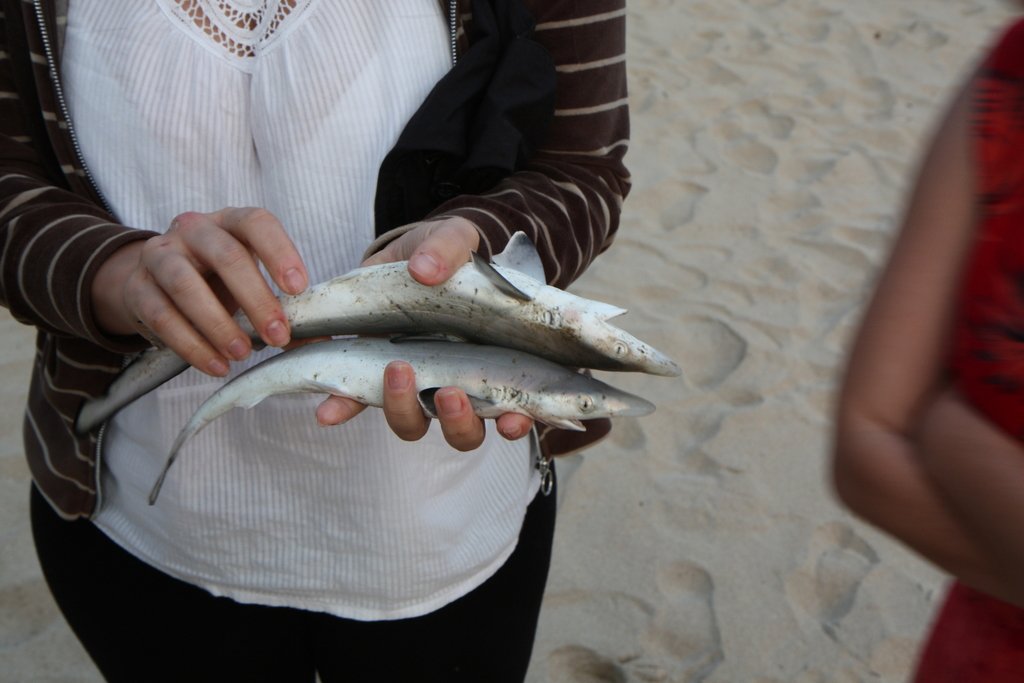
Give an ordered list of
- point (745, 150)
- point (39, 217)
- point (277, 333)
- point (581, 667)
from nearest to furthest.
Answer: point (277, 333)
point (39, 217)
point (581, 667)
point (745, 150)

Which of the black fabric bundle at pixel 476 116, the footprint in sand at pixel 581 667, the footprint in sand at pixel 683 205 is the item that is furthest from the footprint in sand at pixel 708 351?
the black fabric bundle at pixel 476 116

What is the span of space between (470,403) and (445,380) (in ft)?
0.14

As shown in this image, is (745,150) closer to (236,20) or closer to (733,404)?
(733,404)

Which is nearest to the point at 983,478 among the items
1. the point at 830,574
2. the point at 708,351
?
the point at 830,574

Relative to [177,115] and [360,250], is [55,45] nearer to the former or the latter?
[177,115]

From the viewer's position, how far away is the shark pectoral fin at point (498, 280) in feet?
3.46

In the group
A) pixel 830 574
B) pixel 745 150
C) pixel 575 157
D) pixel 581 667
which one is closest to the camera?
pixel 575 157

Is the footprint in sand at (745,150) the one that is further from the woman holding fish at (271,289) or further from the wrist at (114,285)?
the wrist at (114,285)

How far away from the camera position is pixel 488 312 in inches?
43.4

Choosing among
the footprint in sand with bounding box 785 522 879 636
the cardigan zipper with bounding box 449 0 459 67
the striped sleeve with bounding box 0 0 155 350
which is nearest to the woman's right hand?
the striped sleeve with bounding box 0 0 155 350

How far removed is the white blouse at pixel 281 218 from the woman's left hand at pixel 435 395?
0.67ft

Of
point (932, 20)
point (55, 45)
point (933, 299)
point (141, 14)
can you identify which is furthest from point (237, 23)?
point (932, 20)

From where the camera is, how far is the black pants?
4.75 ft

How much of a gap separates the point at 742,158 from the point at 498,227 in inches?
165
